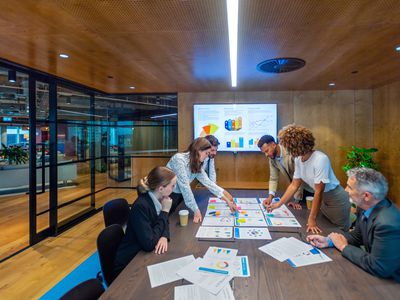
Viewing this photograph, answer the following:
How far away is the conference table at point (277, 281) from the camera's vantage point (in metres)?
1.05

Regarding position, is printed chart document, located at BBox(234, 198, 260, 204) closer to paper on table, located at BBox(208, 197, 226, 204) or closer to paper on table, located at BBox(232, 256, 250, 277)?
paper on table, located at BBox(208, 197, 226, 204)

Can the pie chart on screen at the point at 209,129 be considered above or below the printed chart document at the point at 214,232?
above

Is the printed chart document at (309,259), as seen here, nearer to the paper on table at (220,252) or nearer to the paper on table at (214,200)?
the paper on table at (220,252)

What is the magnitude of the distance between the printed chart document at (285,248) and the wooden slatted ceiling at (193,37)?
1.67 meters

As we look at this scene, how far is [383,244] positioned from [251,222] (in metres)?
0.91

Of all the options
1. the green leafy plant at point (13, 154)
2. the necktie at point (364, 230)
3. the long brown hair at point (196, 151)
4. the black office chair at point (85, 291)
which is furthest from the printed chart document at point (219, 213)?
the green leafy plant at point (13, 154)

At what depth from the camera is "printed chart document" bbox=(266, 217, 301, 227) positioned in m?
1.84

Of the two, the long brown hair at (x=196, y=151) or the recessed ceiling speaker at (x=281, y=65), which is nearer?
the long brown hair at (x=196, y=151)

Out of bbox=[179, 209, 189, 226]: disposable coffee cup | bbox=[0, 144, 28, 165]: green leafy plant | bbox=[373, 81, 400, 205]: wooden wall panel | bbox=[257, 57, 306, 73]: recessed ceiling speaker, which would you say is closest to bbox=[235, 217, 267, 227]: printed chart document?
bbox=[179, 209, 189, 226]: disposable coffee cup

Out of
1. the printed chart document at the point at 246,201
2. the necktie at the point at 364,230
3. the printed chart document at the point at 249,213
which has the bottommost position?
the printed chart document at the point at 249,213

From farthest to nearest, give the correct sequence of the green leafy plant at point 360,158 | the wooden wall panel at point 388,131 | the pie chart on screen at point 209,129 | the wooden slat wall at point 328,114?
the pie chart on screen at point 209,129
the wooden slat wall at point 328,114
the green leafy plant at point 360,158
the wooden wall panel at point 388,131

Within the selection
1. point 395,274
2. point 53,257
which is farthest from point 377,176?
point 53,257

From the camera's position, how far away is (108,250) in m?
1.59

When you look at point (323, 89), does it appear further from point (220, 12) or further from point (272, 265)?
point (272, 265)
